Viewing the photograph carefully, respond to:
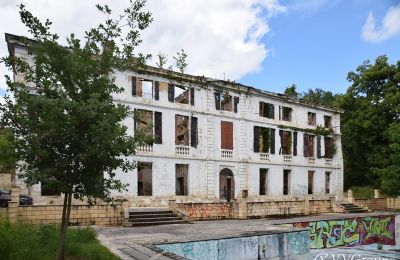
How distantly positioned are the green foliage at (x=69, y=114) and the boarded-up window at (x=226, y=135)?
65.8 ft

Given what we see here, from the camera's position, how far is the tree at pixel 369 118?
3619 cm

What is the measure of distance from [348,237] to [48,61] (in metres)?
20.7

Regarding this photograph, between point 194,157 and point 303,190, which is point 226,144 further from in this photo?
point 303,190

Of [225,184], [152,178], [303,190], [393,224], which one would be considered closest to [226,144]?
[225,184]

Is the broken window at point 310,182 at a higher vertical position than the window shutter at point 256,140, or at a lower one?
lower

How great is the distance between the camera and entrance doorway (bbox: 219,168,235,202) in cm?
2878

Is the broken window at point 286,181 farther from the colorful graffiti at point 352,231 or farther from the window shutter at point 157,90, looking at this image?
the window shutter at point 157,90

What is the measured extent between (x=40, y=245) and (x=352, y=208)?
26.0 metres

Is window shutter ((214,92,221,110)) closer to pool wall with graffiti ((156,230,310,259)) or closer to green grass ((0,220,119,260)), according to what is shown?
→ pool wall with graffiti ((156,230,310,259))

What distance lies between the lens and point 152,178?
82.9ft

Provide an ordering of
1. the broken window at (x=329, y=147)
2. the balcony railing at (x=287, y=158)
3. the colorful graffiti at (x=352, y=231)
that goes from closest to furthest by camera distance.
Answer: the colorful graffiti at (x=352, y=231) → the balcony railing at (x=287, y=158) → the broken window at (x=329, y=147)

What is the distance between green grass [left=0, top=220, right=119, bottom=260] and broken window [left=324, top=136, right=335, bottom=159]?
27440 millimetres

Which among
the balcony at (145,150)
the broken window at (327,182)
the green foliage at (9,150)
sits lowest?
the broken window at (327,182)

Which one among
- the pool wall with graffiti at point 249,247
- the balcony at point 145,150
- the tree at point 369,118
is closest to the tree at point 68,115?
the pool wall with graffiti at point 249,247
